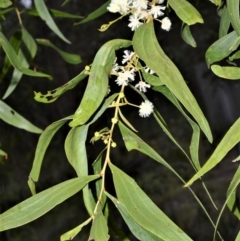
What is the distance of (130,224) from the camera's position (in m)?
0.33

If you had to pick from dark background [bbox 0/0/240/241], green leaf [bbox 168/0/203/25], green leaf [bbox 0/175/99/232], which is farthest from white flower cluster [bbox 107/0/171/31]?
dark background [bbox 0/0/240/241]

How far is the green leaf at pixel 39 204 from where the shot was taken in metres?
0.30

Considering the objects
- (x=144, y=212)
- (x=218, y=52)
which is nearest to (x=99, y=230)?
(x=144, y=212)

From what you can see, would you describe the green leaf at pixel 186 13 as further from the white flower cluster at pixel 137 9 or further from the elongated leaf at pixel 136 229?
the elongated leaf at pixel 136 229

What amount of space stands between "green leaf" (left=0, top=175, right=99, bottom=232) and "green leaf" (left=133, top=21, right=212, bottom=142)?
9 cm

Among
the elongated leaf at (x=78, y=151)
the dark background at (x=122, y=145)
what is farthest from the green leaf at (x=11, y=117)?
the dark background at (x=122, y=145)

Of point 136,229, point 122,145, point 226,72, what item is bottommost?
point 122,145

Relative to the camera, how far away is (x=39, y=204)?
310 mm

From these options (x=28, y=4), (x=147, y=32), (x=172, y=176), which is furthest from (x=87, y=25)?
(x=147, y=32)

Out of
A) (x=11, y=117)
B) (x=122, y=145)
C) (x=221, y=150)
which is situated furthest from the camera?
(x=122, y=145)

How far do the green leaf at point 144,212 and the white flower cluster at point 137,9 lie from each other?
0.37 ft

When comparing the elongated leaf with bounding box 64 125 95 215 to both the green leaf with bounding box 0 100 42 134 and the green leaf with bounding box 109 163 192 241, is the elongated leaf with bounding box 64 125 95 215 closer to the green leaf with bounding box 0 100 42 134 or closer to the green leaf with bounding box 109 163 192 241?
the green leaf with bounding box 109 163 192 241

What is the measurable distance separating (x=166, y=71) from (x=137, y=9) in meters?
0.08

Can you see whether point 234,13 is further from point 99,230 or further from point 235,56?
point 99,230
